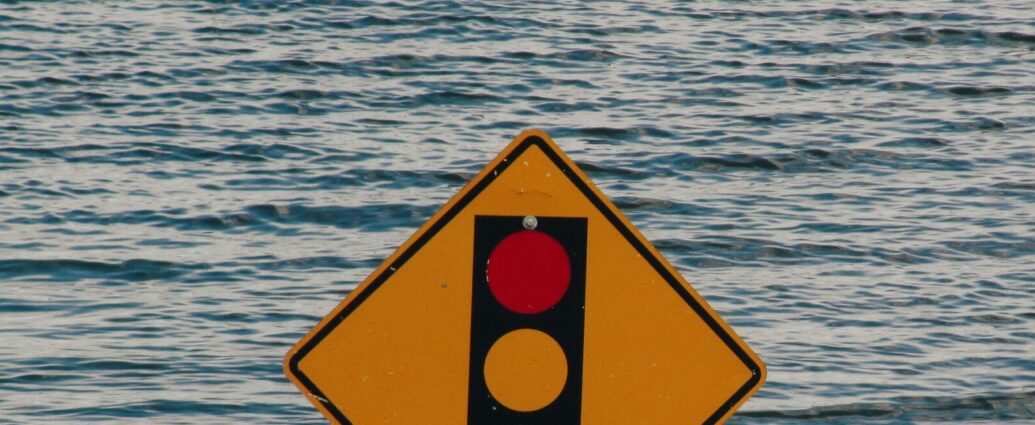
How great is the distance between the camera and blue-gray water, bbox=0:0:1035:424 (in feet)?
30.0

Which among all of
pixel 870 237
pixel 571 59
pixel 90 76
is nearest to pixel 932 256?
pixel 870 237

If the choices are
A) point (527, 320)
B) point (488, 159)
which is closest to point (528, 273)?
point (527, 320)

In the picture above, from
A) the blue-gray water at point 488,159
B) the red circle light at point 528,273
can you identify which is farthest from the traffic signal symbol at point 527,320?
the blue-gray water at point 488,159

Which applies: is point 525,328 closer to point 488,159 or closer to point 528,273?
point 528,273

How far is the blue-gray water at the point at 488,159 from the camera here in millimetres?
9133

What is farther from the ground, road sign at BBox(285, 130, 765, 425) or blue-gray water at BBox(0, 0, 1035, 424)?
road sign at BBox(285, 130, 765, 425)

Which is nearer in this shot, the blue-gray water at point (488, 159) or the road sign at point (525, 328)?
the road sign at point (525, 328)

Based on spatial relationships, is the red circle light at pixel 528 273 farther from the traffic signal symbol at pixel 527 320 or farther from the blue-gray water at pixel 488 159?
the blue-gray water at pixel 488 159

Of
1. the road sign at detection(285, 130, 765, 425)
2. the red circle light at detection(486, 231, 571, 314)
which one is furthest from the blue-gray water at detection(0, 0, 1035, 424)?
the red circle light at detection(486, 231, 571, 314)

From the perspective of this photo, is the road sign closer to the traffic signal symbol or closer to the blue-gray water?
the traffic signal symbol

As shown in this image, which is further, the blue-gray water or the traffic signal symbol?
the blue-gray water

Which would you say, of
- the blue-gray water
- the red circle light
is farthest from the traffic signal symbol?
the blue-gray water

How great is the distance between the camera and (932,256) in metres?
11.7

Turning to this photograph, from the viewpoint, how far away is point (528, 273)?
3.17 m
